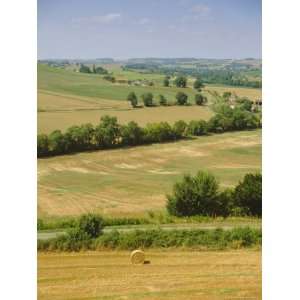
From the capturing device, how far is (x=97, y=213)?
29.5ft

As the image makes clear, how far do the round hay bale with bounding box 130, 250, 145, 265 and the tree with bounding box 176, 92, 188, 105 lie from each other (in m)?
2.66

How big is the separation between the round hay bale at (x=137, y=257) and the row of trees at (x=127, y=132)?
1.85m

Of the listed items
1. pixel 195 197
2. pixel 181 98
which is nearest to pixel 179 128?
pixel 181 98

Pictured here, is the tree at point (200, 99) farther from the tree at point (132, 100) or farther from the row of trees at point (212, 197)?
the row of trees at point (212, 197)

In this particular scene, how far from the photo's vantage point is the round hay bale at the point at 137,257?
8508 millimetres

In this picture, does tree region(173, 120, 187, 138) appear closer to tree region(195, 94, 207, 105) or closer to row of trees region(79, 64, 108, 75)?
tree region(195, 94, 207, 105)

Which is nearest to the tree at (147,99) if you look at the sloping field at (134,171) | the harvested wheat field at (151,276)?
the sloping field at (134,171)

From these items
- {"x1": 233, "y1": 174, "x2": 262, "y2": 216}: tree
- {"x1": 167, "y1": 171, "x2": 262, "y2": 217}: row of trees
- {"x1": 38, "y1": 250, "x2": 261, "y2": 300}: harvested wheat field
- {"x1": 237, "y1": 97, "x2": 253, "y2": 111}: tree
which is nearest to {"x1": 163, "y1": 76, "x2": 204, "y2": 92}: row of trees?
{"x1": 237, "y1": 97, "x2": 253, "y2": 111}: tree

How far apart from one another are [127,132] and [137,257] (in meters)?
2.09
